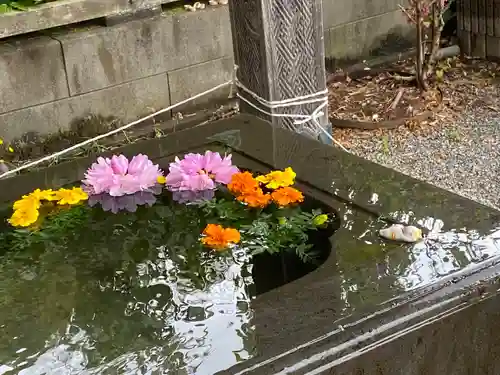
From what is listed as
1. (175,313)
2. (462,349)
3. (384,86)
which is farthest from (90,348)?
(384,86)

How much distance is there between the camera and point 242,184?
2.13 metres

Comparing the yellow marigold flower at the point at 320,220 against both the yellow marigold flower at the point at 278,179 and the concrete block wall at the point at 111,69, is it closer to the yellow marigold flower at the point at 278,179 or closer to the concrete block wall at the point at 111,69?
the yellow marigold flower at the point at 278,179

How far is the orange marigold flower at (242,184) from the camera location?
2.12 m

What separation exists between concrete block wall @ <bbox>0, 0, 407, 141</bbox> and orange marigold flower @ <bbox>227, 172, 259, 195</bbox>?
2040 mm

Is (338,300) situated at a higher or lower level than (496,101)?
higher

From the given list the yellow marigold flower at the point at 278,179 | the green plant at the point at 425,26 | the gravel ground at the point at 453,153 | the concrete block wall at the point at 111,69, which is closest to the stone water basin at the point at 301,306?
the yellow marigold flower at the point at 278,179

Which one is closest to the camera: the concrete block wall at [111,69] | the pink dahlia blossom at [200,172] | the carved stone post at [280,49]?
the pink dahlia blossom at [200,172]

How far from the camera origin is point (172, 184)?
2.23 m

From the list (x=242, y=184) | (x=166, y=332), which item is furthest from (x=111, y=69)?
(x=166, y=332)

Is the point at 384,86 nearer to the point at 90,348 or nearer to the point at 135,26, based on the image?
the point at 135,26

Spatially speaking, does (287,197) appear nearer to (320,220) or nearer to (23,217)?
(320,220)

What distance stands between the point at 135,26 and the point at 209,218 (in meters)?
2.23

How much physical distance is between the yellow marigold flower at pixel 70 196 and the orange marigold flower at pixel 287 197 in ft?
1.73

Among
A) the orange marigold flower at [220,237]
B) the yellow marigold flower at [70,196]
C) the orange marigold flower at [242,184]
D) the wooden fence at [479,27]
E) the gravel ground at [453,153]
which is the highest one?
the orange marigold flower at [242,184]
